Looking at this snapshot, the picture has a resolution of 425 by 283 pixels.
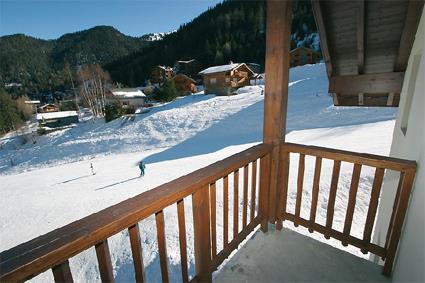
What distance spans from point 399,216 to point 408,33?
2229 mm

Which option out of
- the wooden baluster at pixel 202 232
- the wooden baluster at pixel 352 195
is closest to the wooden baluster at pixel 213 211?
the wooden baluster at pixel 202 232

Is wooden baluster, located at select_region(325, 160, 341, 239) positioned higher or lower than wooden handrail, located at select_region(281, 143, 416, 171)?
lower

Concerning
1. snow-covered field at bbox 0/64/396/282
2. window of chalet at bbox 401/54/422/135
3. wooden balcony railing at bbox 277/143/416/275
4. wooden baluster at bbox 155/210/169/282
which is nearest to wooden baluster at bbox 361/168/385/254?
wooden balcony railing at bbox 277/143/416/275

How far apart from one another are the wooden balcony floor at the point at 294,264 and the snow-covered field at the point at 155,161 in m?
1.95

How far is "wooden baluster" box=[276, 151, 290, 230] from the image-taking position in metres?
2.38

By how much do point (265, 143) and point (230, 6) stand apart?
56.7 metres

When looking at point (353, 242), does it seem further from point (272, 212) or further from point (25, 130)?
point (25, 130)

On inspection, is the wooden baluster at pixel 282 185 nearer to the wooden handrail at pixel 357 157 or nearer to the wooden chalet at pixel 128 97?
the wooden handrail at pixel 357 157

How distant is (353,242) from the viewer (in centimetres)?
219

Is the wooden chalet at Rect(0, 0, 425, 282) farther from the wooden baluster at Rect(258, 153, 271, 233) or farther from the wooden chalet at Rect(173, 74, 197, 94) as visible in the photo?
the wooden chalet at Rect(173, 74, 197, 94)

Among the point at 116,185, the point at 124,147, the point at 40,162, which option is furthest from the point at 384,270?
the point at 40,162

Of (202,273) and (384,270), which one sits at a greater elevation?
(202,273)

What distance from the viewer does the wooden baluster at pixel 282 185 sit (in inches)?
93.6

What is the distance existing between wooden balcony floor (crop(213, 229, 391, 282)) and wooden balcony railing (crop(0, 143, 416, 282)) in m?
0.15
